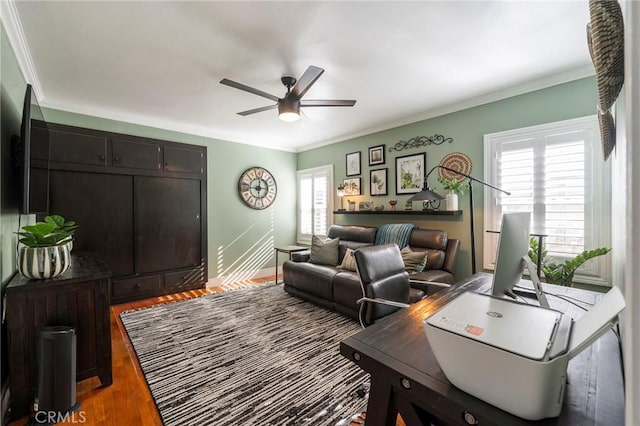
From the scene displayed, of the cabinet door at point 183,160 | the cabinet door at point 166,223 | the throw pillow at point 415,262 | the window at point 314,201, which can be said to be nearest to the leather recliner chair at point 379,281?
the throw pillow at point 415,262

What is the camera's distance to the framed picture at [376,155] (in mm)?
4277

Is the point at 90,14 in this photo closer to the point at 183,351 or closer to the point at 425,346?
the point at 183,351

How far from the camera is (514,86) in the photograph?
2.91 m

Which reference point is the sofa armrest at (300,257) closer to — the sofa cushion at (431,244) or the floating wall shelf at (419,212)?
the floating wall shelf at (419,212)

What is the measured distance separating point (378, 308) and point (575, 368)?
123 centimetres

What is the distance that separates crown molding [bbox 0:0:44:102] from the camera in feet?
5.79

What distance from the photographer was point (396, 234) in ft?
11.9

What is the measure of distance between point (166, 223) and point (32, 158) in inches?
82.2

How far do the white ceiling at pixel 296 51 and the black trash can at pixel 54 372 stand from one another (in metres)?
2.16

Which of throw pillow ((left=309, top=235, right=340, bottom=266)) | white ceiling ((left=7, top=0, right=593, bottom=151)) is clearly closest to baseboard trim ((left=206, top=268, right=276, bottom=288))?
throw pillow ((left=309, top=235, right=340, bottom=266))

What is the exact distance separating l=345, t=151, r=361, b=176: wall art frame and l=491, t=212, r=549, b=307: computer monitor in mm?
3496

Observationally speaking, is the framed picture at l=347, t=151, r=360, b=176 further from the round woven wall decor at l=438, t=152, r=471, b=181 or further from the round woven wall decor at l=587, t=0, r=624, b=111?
the round woven wall decor at l=587, t=0, r=624, b=111

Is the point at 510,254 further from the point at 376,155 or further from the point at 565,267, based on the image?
the point at 376,155

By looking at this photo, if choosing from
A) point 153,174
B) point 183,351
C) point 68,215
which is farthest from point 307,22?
point 68,215
